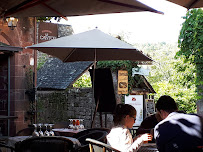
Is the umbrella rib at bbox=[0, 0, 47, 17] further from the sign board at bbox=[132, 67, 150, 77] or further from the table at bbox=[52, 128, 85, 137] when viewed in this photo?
the sign board at bbox=[132, 67, 150, 77]

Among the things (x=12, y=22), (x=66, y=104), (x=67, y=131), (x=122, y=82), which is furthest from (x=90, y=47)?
(x=66, y=104)

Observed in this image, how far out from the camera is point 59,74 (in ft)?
56.0

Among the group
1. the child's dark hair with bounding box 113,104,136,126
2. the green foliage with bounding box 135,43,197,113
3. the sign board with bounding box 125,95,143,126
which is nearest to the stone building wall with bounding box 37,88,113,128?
the sign board with bounding box 125,95,143,126

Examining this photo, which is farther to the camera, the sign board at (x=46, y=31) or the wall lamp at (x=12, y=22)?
the sign board at (x=46, y=31)

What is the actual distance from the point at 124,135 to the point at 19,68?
251 inches

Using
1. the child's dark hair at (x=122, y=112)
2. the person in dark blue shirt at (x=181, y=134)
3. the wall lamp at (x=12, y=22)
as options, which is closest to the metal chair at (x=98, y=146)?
the child's dark hair at (x=122, y=112)

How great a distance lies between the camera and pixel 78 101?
14.6 metres

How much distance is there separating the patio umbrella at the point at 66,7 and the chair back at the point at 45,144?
8.03ft

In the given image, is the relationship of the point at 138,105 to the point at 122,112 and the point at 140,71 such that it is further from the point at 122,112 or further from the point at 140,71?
the point at 122,112

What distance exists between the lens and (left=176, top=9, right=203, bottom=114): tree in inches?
415

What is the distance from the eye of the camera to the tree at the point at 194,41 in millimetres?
10547

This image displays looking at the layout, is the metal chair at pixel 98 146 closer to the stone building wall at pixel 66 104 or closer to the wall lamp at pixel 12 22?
the wall lamp at pixel 12 22

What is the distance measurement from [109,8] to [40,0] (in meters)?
1.00

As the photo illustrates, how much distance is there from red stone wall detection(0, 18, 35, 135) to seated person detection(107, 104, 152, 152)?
6104 mm
